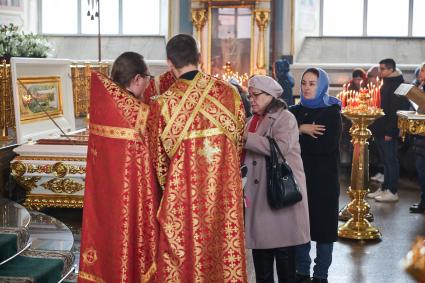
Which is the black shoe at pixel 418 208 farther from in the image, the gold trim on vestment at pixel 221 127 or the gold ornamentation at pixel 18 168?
the gold trim on vestment at pixel 221 127

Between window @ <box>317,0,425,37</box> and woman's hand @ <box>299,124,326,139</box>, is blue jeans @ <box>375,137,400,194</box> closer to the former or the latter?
woman's hand @ <box>299,124,326,139</box>

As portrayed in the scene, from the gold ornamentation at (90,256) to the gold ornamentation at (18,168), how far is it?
2.56 m

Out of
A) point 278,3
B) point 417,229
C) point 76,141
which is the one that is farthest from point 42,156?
point 278,3

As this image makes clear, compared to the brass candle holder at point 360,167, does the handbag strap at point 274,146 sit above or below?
above

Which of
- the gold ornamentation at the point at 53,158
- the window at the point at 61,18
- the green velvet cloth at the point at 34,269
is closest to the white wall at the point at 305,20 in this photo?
the window at the point at 61,18

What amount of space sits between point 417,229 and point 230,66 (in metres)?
6.24

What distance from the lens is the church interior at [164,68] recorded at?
532cm

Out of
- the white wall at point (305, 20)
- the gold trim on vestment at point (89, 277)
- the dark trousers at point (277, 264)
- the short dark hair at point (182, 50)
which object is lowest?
the dark trousers at point (277, 264)

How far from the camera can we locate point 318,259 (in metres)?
4.91

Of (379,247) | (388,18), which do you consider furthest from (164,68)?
(379,247)

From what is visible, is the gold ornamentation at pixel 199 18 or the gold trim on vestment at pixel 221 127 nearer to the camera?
the gold trim on vestment at pixel 221 127

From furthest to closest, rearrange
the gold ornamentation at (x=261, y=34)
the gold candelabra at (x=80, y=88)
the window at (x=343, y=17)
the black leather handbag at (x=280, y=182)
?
the window at (x=343, y=17) → the gold ornamentation at (x=261, y=34) → the gold candelabra at (x=80, y=88) → the black leather handbag at (x=280, y=182)

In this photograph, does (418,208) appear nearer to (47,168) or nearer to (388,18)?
(47,168)

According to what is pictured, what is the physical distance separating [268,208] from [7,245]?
1.52 meters
